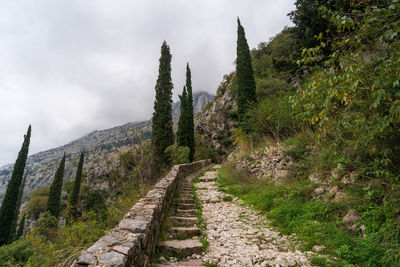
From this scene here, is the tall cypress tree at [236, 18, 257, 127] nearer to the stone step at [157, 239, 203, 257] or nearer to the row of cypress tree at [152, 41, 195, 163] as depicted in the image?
the row of cypress tree at [152, 41, 195, 163]

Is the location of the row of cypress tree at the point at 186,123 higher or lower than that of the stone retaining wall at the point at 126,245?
higher

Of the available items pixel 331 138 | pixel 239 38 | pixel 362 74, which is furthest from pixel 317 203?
pixel 239 38

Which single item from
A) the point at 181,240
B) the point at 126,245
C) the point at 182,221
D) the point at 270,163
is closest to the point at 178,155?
the point at 270,163

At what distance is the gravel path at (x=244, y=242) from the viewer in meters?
2.55

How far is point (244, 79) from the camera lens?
54.8ft

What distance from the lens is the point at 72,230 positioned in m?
4.29

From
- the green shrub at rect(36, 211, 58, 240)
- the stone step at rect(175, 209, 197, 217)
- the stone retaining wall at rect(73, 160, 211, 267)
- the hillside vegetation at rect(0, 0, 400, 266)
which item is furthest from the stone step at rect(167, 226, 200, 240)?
the green shrub at rect(36, 211, 58, 240)

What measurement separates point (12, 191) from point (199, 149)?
20472 mm

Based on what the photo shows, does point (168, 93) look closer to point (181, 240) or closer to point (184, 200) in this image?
point (184, 200)

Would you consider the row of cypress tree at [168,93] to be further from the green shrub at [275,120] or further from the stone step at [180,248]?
the stone step at [180,248]

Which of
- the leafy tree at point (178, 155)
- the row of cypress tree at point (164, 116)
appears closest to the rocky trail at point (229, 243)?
the leafy tree at point (178, 155)

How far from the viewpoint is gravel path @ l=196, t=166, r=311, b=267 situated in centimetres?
255

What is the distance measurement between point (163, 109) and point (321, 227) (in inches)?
603

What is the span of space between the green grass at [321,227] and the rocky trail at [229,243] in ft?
0.99
